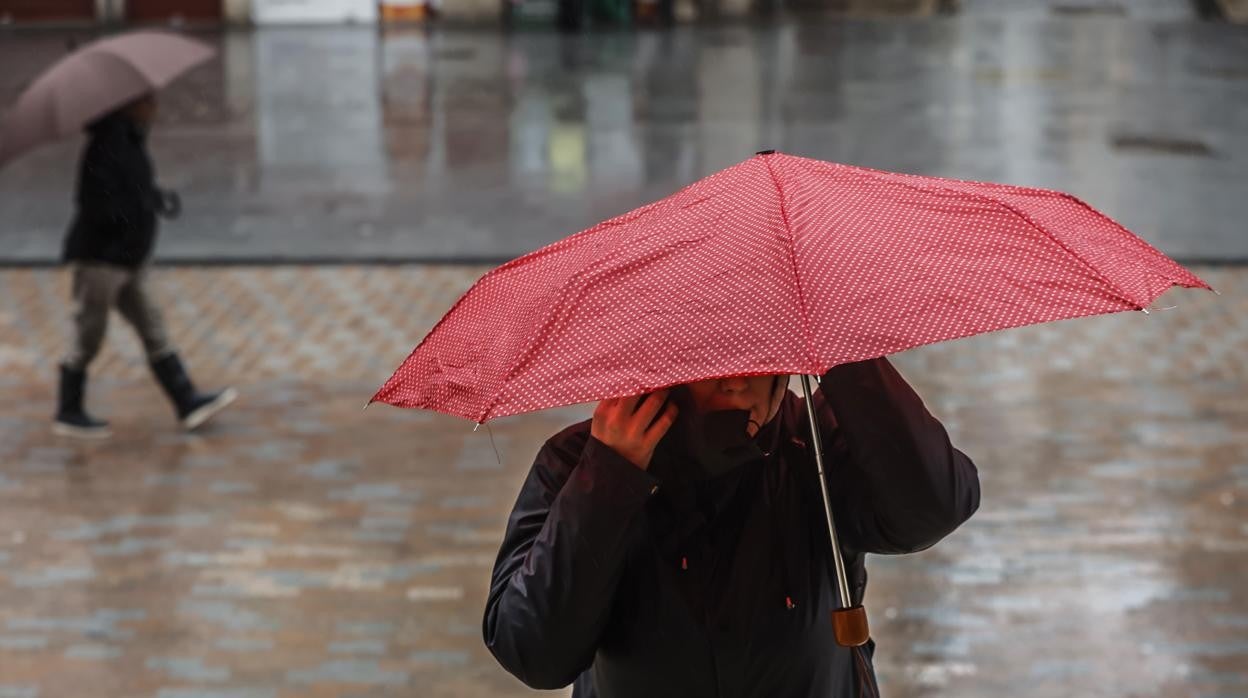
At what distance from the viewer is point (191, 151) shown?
14.4m

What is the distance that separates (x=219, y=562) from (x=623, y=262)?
4.65m

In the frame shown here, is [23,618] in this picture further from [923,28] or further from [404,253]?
[923,28]

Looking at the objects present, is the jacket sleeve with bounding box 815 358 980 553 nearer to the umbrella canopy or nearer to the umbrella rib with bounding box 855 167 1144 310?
the umbrella rib with bounding box 855 167 1144 310

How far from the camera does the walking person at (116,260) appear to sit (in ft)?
25.6

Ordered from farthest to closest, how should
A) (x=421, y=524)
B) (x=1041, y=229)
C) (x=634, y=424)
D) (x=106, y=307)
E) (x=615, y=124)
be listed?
(x=615, y=124) < (x=106, y=307) < (x=421, y=524) < (x=1041, y=229) < (x=634, y=424)

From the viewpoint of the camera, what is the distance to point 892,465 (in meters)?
2.78

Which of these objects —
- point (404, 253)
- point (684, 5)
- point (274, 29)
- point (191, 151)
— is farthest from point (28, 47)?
point (404, 253)

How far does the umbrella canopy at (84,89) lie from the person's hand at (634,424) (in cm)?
539

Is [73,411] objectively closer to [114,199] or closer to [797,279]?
[114,199]

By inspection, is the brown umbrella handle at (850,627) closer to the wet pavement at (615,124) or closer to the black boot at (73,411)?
the black boot at (73,411)

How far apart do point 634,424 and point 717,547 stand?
1.07ft

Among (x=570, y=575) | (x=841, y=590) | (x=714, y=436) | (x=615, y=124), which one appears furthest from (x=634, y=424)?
(x=615, y=124)

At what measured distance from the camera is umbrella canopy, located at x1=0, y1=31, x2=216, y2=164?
754 centimetres

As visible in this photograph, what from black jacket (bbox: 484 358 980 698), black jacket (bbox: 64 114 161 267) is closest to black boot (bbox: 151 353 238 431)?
black jacket (bbox: 64 114 161 267)
